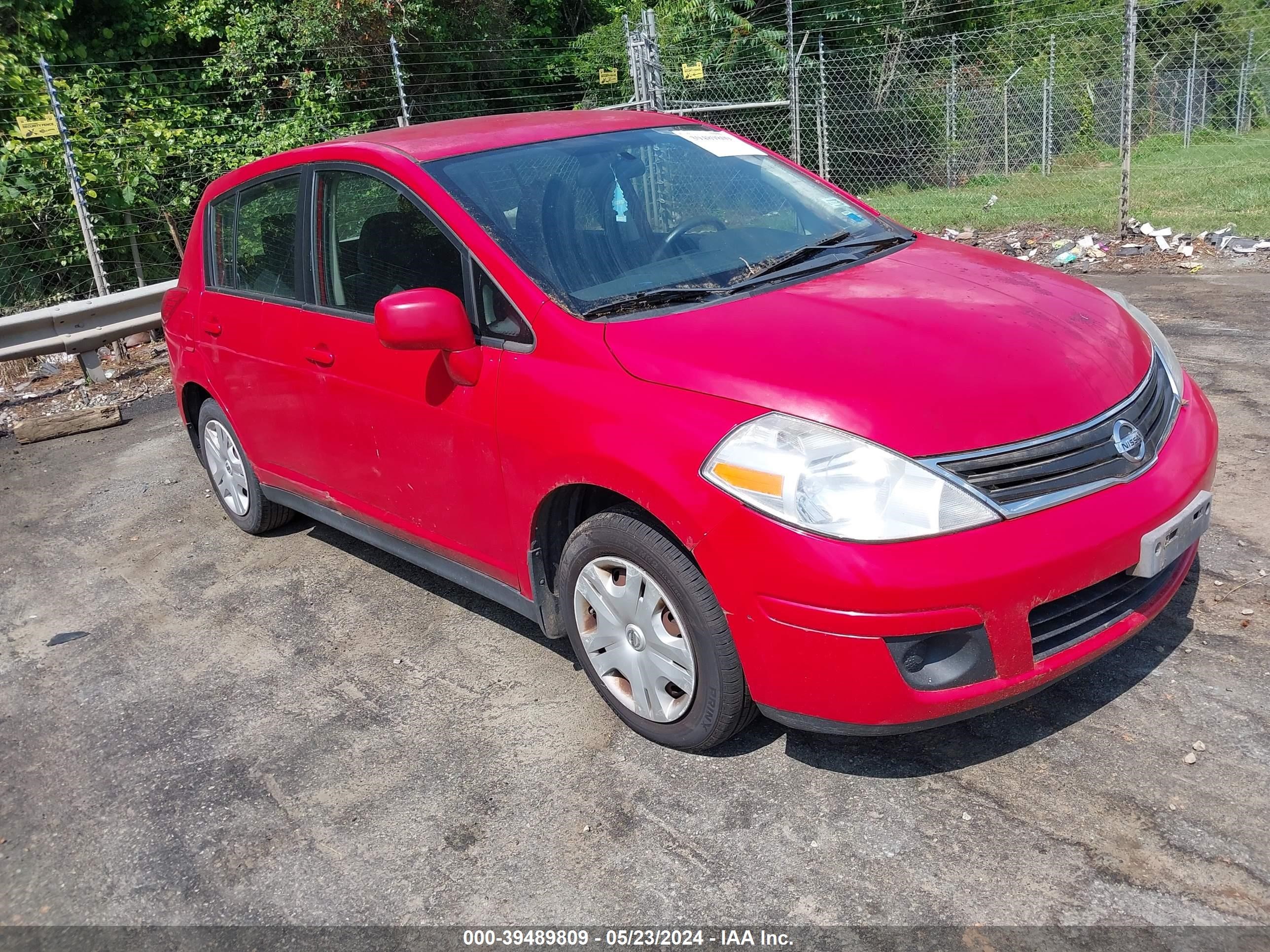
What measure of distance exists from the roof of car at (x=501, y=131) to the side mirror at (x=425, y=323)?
2.30ft

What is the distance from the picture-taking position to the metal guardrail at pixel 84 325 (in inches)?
320

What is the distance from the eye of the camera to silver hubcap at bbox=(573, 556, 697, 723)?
9.68ft

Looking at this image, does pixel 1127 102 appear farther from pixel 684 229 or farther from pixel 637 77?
pixel 684 229

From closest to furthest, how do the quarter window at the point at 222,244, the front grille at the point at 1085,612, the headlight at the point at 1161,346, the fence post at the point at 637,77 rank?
the front grille at the point at 1085,612 → the headlight at the point at 1161,346 → the quarter window at the point at 222,244 → the fence post at the point at 637,77

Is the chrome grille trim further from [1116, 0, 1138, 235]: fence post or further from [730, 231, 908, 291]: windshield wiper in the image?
[1116, 0, 1138, 235]: fence post

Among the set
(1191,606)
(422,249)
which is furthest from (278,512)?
(1191,606)

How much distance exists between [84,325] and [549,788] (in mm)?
7107

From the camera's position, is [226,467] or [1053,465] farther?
[226,467]

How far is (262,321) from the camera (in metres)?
4.36

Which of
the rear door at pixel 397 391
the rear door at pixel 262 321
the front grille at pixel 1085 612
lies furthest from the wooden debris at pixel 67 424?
the front grille at pixel 1085 612

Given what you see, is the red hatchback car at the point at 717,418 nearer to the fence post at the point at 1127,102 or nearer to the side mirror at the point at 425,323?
the side mirror at the point at 425,323

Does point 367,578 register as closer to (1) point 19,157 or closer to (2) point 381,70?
(1) point 19,157

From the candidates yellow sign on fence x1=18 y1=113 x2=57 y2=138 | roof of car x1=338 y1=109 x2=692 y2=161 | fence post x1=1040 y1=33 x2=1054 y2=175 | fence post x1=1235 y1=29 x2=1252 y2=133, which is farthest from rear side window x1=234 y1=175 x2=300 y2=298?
fence post x1=1235 y1=29 x2=1252 y2=133

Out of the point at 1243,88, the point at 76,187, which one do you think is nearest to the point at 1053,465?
the point at 76,187
